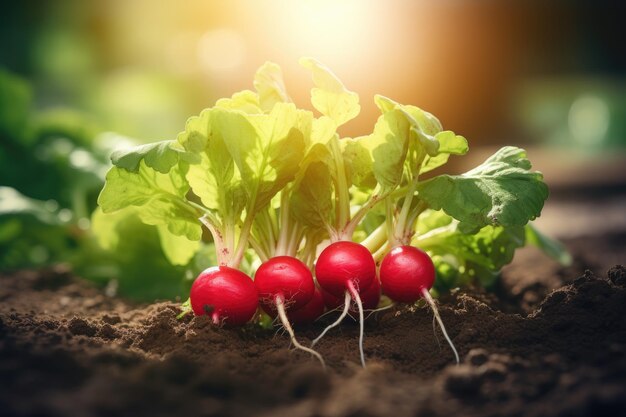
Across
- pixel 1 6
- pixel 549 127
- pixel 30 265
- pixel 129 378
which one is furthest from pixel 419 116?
pixel 1 6

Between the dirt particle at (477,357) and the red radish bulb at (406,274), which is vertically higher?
the red radish bulb at (406,274)

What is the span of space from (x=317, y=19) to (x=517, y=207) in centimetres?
1093

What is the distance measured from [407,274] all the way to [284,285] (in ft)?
1.76

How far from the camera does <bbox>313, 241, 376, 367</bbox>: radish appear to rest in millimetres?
2840

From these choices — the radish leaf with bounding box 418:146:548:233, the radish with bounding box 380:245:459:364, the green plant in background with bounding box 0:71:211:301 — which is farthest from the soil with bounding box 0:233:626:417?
the green plant in background with bounding box 0:71:211:301

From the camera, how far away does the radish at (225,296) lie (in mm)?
2803

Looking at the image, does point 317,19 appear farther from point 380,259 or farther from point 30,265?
point 380,259

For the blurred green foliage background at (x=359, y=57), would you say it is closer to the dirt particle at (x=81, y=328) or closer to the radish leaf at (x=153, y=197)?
the radish leaf at (x=153, y=197)

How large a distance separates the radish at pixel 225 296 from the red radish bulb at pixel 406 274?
59 centimetres

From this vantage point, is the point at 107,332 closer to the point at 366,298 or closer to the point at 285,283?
the point at 285,283

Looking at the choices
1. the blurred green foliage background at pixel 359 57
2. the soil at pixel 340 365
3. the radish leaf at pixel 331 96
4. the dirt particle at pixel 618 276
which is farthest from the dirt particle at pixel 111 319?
the blurred green foliage background at pixel 359 57

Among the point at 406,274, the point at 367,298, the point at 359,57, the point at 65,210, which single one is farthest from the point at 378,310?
the point at 359,57

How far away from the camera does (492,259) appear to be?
3.45 m

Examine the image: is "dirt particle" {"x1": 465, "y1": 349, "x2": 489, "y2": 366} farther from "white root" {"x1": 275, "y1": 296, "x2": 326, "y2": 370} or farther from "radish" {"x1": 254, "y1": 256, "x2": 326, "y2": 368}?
"radish" {"x1": 254, "y1": 256, "x2": 326, "y2": 368}
